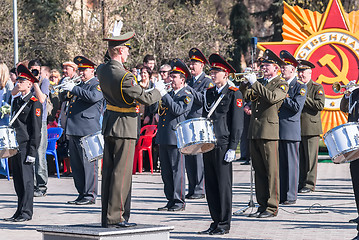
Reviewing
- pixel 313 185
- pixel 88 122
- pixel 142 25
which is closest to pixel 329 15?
pixel 313 185

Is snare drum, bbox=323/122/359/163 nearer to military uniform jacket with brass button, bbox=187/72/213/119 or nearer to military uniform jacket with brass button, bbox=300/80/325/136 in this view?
military uniform jacket with brass button, bbox=187/72/213/119

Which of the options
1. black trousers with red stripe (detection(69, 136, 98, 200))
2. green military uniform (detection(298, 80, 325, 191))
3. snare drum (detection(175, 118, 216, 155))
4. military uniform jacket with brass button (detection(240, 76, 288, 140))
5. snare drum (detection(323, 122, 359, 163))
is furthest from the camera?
green military uniform (detection(298, 80, 325, 191))

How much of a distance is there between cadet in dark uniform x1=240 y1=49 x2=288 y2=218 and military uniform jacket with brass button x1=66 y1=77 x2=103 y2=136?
256 centimetres

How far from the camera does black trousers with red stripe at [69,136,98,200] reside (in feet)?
37.9

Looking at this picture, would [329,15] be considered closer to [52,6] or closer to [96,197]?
[96,197]

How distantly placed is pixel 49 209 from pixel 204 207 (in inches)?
Result: 86.7

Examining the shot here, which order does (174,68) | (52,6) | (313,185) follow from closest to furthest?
(174,68), (313,185), (52,6)

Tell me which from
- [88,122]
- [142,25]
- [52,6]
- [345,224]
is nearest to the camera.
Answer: [345,224]

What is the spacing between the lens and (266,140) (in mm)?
10125

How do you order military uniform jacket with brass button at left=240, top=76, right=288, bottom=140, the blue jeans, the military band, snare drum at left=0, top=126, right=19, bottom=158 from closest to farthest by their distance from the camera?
1. the military band
2. snare drum at left=0, top=126, right=19, bottom=158
3. military uniform jacket with brass button at left=240, top=76, right=288, bottom=140
4. the blue jeans

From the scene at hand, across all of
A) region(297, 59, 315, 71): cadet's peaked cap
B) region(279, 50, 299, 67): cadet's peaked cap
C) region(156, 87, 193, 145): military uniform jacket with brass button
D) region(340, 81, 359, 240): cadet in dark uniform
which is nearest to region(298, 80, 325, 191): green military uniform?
region(297, 59, 315, 71): cadet's peaked cap

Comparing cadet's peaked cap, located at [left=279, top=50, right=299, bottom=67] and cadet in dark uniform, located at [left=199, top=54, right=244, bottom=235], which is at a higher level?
cadet's peaked cap, located at [left=279, top=50, right=299, bottom=67]

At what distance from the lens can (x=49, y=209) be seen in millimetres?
10898

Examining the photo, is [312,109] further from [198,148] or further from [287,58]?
[198,148]
